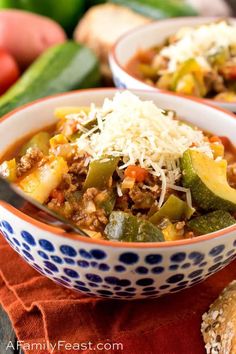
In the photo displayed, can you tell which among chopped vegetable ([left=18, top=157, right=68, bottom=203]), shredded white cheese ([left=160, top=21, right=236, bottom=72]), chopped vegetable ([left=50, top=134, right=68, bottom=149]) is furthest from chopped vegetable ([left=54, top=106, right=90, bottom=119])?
shredded white cheese ([left=160, top=21, right=236, bottom=72])

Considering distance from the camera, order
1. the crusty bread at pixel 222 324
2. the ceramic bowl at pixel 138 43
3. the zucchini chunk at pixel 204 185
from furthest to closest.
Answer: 1. the ceramic bowl at pixel 138 43
2. the zucchini chunk at pixel 204 185
3. the crusty bread at pixel 222 324

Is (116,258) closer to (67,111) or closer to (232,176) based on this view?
(232,176)

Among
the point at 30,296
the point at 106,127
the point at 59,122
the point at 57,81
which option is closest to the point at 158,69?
the point at 57,81

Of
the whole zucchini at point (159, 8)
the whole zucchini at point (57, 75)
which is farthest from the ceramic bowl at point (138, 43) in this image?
the whole zucchini at point (159, 8)

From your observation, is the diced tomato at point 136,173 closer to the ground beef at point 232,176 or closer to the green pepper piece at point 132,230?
the green pepper piece at point 132,230

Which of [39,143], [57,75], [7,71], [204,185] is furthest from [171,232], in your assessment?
[7,71]

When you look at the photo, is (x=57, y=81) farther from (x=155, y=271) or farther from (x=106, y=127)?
(x=155, y=271)
